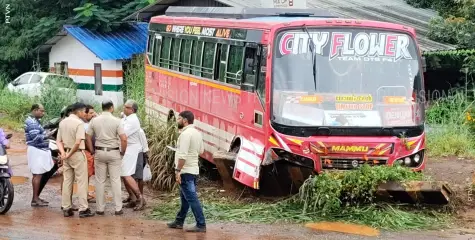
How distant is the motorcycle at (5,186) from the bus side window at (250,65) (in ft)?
12.0

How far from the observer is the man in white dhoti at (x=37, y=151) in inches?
441

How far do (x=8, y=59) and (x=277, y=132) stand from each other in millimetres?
21115

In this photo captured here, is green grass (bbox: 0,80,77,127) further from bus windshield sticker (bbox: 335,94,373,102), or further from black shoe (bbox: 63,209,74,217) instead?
bus windshield sticker (bbox: 335,94,373,102)

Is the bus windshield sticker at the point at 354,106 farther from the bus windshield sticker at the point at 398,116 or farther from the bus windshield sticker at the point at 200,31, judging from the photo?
the bus windshield sticker at the point at 200,31

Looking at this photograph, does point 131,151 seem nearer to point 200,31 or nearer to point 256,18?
point 256,18

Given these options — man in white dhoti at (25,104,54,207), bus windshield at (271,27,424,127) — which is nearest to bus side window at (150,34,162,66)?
man in white dhoti at (25,104,54,207)

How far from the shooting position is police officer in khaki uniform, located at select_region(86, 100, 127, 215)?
10.4 metres

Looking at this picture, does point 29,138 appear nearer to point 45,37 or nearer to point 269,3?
point 269,3

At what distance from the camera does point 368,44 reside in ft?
36.3

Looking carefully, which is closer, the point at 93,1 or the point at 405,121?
the point at 405,121

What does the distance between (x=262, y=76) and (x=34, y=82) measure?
710 inches

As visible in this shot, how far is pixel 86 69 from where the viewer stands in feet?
90.7

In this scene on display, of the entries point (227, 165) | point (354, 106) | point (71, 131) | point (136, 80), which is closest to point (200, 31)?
point (227, 165)

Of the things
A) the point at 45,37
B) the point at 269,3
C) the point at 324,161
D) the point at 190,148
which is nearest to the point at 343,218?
the point at 324,161
